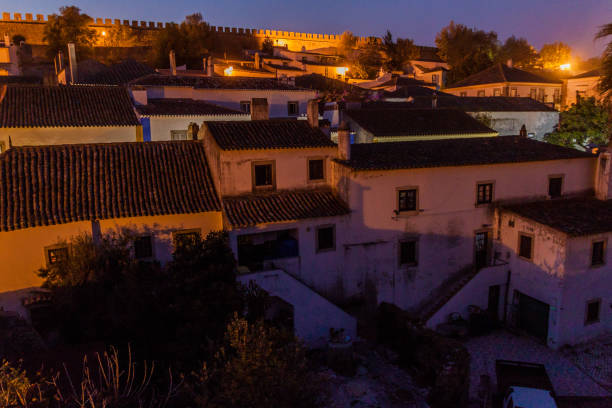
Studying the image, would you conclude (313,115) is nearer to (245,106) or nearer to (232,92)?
(245,106)

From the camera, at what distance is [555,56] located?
91.9 metres

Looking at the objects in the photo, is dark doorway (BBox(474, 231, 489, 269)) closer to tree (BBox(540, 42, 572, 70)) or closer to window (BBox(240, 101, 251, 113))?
window (BBox(240, 101, 251, 113))

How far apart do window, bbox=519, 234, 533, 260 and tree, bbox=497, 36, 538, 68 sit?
7363 centimetres

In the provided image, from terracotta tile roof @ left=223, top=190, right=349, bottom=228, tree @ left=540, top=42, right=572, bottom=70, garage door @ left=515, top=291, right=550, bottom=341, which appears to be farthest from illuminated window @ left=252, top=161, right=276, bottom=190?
tree @ left=540, top=42, right=572, bottom=70

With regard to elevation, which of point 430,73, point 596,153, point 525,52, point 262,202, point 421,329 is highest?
point 525,52

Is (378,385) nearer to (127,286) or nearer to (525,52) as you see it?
(127,286)

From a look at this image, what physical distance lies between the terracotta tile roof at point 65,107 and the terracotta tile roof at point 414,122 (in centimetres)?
1463

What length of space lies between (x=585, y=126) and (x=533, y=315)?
1887 cm

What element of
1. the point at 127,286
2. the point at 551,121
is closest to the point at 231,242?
the point at 127,286

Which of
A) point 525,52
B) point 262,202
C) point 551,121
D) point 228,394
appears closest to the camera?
point 228,394

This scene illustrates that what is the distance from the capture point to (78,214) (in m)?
16.6

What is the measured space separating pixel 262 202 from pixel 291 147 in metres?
2.76

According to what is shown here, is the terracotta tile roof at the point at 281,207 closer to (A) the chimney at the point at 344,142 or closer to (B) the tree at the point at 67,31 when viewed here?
(A) the chimney at the point at 344,142

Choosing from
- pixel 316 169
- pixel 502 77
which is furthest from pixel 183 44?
pixel 316 169
